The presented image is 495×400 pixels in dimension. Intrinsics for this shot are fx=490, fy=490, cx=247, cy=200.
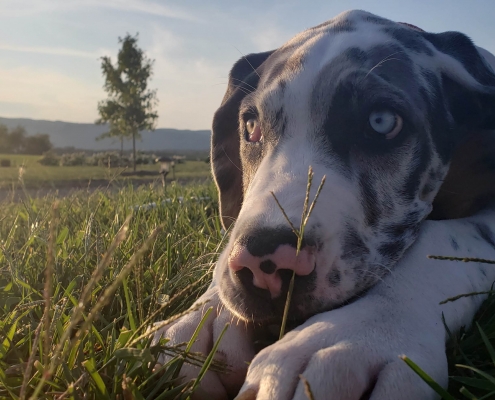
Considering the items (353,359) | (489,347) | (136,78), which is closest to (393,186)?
(489,347)

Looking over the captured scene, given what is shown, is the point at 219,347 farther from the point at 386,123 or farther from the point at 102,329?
the point at 386,123

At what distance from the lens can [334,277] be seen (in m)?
1.73

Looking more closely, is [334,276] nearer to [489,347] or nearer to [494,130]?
[489,347]

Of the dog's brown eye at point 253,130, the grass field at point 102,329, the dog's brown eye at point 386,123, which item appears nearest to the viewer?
the grass field at point 102,329

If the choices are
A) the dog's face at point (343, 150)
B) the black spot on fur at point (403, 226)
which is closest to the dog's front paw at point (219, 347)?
the dog's face at point (343, 150)

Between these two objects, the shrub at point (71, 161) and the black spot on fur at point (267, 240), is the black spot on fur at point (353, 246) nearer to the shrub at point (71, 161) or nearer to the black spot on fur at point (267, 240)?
the black spot on fur at point (267, 240)

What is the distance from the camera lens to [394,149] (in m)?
2.26

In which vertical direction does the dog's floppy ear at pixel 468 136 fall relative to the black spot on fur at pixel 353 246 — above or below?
above

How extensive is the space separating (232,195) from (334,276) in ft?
4.87

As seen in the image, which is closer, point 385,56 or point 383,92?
point 383,92

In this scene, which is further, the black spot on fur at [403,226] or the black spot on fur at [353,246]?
the black spot on fur at [403,226]

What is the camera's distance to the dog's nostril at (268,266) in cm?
158

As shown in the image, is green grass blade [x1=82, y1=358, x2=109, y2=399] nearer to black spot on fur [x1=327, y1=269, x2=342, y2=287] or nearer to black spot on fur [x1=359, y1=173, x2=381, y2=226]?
black spot on fur [x1=327, y1=269, x2=342, y2=287]

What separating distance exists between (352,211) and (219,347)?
0.74 meters
